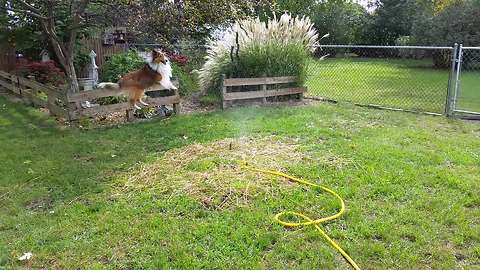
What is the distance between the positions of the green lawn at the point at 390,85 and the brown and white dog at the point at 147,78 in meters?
3.51

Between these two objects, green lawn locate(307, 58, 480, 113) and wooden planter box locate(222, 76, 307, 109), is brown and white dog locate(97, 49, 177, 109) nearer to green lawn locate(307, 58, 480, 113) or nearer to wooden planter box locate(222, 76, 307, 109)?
wooden planter box locate(222, 76, 307, 109)

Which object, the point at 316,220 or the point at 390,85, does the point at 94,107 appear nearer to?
the point at 316,220

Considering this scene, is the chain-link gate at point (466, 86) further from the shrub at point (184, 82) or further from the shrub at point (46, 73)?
the shrub at point (46, 73)

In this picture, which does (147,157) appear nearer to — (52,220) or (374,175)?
(52,220)

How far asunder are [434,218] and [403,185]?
1.97 feet

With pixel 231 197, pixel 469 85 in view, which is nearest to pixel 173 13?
pixel 231 197

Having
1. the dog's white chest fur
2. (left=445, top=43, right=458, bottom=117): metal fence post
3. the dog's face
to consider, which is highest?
the dog's face

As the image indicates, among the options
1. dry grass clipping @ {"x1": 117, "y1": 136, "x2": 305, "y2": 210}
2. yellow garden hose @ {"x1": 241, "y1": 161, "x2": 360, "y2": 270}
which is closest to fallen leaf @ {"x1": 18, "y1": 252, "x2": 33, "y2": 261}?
dry grass clipping @ {"x1": 117, "y1": 136, "x2": 305, "y2": 210}

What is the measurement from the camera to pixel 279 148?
468cm

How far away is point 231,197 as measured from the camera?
334 cm

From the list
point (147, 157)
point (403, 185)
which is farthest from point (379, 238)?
point (147, 157)

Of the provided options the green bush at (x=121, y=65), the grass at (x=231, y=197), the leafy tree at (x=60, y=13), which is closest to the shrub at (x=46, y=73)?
the green bush at (x=121, y=65)

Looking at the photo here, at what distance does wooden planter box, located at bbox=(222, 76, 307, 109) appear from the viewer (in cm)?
729

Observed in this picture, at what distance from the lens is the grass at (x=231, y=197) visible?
2572mm
